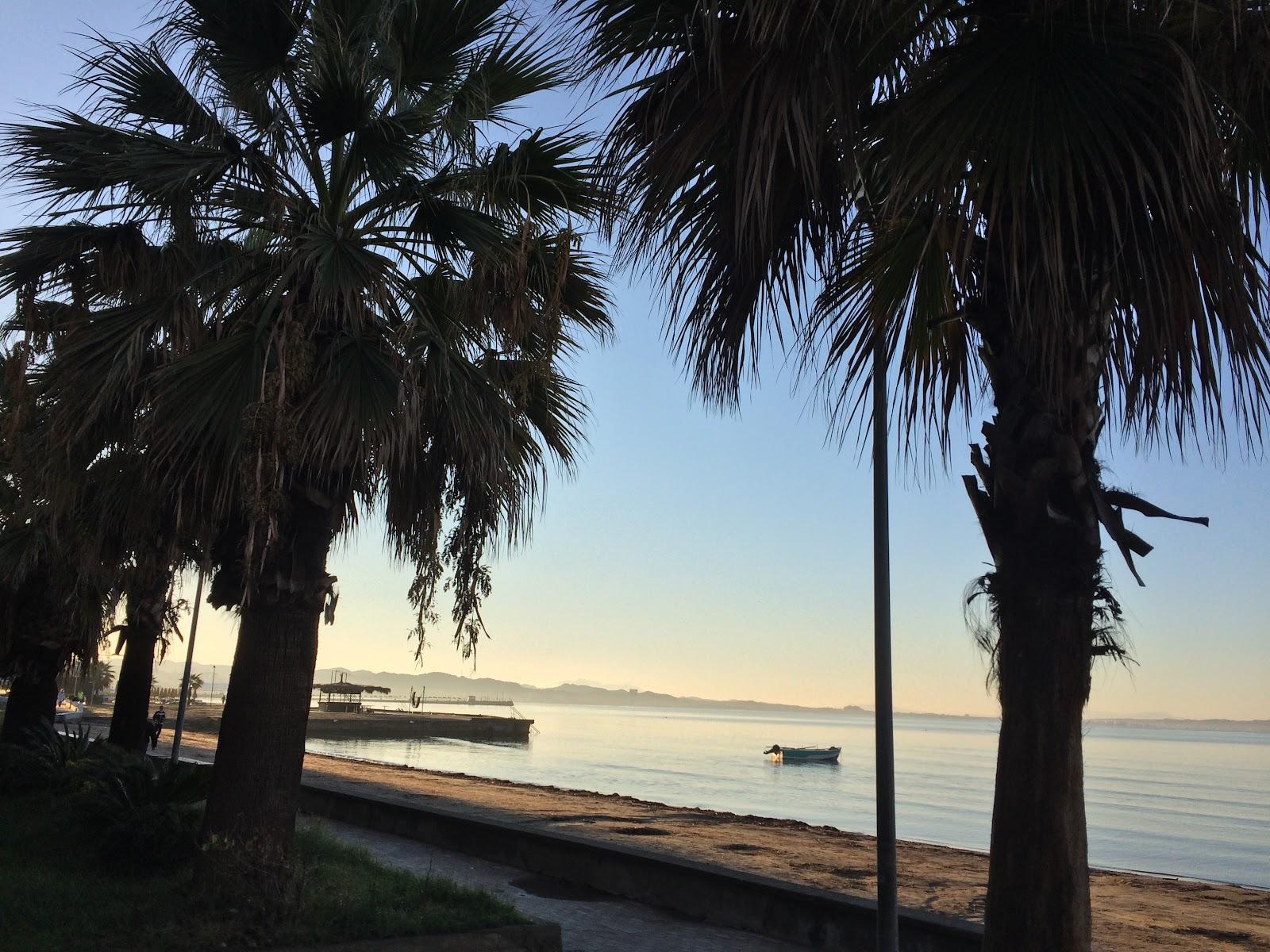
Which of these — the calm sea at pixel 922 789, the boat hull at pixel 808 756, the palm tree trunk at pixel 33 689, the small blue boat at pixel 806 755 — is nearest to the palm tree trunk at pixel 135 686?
the palm tree trunk at pixel 33 689

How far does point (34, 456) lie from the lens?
6973 mm

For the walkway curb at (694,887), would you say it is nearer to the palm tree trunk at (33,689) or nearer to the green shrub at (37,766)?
the green shrub at (37,766)

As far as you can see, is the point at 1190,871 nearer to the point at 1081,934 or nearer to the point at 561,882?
the point at 561,882

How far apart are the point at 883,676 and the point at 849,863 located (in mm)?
9384

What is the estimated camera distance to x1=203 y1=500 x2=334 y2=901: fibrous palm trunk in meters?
6.29

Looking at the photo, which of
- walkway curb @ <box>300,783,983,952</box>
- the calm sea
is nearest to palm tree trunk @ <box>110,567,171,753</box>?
walkway curb @ <box>300,783,983,952</box>

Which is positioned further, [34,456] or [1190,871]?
[1190,871]

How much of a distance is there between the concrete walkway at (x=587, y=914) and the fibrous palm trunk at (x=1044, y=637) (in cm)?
428

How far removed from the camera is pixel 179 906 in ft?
20.8

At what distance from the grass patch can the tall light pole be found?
270 centimetres

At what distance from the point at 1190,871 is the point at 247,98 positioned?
2767 cm

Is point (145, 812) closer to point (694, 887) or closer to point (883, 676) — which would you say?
point (694, 887)

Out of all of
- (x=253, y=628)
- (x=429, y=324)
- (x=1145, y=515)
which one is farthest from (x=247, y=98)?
(x=1145, y=515)

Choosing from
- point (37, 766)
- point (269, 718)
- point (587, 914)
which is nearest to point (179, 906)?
point (269, 718)
